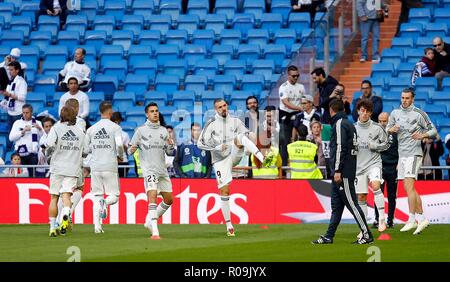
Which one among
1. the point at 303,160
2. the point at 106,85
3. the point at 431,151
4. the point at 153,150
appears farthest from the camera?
the point at 106,85

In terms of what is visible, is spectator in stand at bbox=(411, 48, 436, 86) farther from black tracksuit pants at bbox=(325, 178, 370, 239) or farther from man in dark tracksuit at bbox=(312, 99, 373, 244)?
black tracksuit pants at bbox=(325, 178, 370, 239)

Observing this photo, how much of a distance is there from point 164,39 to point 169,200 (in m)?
13.3

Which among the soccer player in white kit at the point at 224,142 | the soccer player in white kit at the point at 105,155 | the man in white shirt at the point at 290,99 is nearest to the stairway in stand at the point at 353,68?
the man in white shirt at the point at 290,99

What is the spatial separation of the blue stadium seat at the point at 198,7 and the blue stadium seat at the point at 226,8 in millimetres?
297

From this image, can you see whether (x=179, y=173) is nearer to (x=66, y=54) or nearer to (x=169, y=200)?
(x=169, y=200)

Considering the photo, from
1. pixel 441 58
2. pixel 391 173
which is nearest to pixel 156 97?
pixel 441 58

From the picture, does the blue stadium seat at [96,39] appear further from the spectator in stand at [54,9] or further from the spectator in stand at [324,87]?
the spectator in stand at [324,87]

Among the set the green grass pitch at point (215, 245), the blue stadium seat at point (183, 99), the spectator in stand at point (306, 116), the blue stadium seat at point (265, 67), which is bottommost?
the green grass pitch at point (215, 245)

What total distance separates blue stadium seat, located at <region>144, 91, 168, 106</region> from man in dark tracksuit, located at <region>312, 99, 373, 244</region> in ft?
41.4

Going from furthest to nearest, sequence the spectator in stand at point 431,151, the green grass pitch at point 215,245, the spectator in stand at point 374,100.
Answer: the spectator in stand at point 374,100, the spectator in stand at point 431,151, the green grass pitch at point 215,245

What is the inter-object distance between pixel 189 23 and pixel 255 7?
189 cm

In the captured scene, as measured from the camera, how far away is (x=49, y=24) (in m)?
36.2

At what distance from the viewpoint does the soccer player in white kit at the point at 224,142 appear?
Result: 22.5 m

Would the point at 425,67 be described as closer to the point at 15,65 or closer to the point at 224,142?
the point at 15,65
